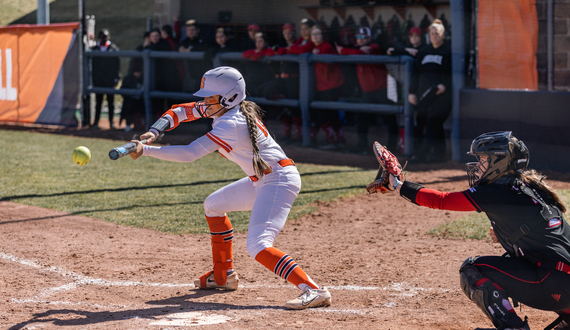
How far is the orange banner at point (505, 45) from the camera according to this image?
9617 millimetres

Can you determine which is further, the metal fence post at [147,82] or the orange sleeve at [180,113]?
the metal fence post at [147,82]

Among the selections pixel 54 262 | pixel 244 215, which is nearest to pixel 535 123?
pixel 244 215

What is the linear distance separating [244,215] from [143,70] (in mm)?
7827

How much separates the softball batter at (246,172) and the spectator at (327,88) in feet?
22.3

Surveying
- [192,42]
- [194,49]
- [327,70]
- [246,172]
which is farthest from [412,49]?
[246,172]

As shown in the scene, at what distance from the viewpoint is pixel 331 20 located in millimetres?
15914

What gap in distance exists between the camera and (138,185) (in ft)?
28.0

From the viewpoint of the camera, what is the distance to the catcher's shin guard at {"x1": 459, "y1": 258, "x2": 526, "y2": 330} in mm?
3391

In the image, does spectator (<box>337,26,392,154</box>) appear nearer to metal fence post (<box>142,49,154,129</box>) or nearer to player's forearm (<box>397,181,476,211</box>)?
metal fence post (<box>142,49,154,129</box>)

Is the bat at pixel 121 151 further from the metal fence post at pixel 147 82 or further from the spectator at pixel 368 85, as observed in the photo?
the metal fence post at pixel 147 82

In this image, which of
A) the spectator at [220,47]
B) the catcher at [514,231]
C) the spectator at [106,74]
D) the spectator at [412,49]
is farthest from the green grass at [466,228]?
the spectator at [106,74]

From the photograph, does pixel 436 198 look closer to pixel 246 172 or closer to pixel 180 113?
pixel 246 172

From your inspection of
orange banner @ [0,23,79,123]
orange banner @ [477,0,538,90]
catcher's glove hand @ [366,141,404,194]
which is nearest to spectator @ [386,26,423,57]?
orange banner @ [477,0,538,90]

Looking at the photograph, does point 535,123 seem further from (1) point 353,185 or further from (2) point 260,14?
(2) point 260,14
